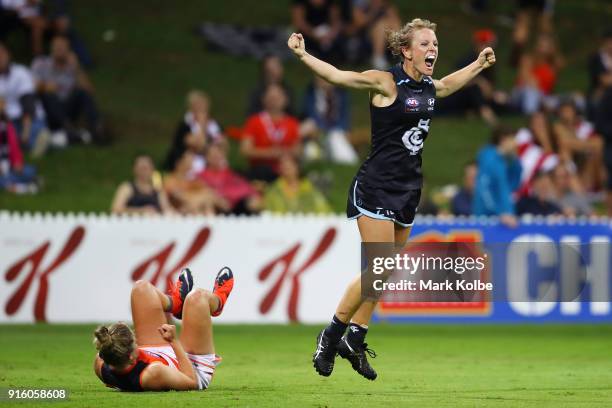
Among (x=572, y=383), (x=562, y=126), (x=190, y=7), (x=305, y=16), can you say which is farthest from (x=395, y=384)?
(x=190, y=7)

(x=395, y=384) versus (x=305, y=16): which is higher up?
(x=305, y=16)

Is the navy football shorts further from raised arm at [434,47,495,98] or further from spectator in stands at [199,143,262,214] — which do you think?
spectator in stands at [199,143,262,214]

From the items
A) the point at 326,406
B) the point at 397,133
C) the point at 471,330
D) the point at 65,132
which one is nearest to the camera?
the point at 326,406

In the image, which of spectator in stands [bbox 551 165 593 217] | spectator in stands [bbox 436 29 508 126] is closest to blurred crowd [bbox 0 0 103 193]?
spectator in stands [bbox 436 29 508 126]

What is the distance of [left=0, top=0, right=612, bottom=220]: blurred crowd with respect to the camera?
18422mm

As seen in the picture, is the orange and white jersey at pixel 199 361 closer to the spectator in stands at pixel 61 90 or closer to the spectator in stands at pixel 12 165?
the spectator in stands at pixel 12 165

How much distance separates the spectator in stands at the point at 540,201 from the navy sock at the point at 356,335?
8.85 metres

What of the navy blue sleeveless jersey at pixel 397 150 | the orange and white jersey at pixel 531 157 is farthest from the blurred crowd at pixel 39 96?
the navy blue sleeveless jersey at pixel 397 150

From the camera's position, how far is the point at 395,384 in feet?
33.5

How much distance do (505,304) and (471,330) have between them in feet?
3.58

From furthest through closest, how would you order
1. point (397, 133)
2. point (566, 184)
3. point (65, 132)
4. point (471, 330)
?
point (65, 132)
point (566, 184)
point (471, 330)
point (397, 133)

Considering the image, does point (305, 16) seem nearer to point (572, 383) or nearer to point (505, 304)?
point (505, 304)

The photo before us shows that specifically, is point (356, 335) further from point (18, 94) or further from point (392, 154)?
point (18, 94)

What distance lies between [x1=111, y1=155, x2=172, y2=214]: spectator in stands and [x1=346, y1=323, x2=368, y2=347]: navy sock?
300 inches
